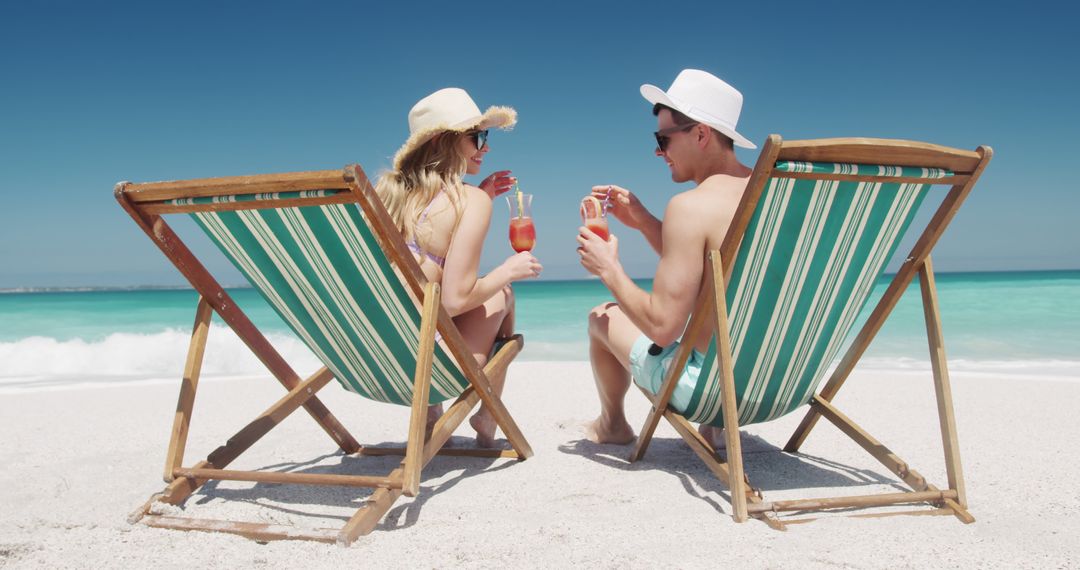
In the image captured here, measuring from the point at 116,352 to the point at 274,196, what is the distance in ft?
40.7

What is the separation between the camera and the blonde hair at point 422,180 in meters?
2.78

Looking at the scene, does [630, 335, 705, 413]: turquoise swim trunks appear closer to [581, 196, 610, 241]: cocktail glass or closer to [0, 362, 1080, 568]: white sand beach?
[0, 362, 1080, 568]: white sand beach

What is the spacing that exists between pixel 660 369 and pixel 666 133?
35.1 inches

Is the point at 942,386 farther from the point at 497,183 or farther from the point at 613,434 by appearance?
the point at 497,183

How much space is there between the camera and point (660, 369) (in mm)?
2729

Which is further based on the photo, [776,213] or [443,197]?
[443,197]

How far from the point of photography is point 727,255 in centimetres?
215

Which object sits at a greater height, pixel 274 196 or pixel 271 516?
pixel 274 196

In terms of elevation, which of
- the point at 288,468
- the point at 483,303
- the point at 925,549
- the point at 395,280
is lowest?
the point at 925,549

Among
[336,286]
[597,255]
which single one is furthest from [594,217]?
[336,286]

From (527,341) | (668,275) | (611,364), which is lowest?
(527,341)

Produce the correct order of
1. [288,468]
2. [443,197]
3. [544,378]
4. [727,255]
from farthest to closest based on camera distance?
[544,378] < [288,468] < [443,197] < [727,255]

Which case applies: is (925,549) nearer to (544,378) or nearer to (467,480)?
(467,480)

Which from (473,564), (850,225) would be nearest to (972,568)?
(850,225)
